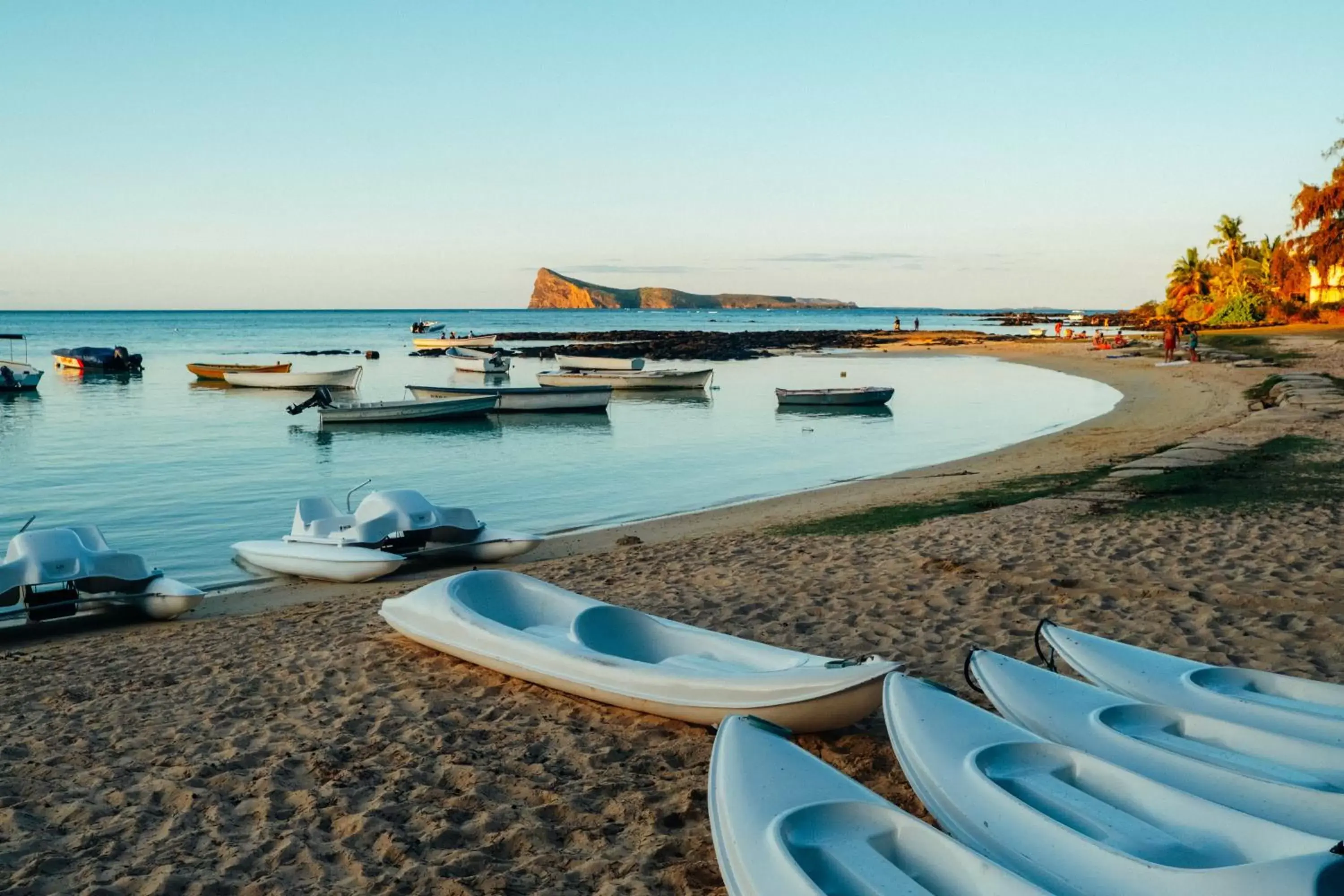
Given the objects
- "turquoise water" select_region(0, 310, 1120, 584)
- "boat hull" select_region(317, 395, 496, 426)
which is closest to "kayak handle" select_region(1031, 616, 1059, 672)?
"turquoise water" select_region(0, 310, 1120, 584)

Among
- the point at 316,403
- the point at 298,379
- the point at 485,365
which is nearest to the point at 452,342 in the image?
the point at 485,365

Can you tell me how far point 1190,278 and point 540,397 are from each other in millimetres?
64577

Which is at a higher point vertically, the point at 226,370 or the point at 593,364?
the point at 593,364

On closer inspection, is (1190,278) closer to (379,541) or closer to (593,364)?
(593,364)

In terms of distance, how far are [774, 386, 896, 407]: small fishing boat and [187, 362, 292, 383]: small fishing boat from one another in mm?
20259

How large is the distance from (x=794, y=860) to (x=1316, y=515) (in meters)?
9.22

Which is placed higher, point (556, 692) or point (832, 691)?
point (832, 691)

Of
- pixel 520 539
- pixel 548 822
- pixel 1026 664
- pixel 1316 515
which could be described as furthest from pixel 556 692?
pixel 1316 515

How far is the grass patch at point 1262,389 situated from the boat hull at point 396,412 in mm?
20794

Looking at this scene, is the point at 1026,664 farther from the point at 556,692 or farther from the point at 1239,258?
the point at 1239,258

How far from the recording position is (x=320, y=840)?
14.6ft

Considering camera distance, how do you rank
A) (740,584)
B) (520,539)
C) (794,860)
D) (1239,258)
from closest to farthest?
1. (794,860)
2. (740,584)
3. (520,539)
4. (1239,258)

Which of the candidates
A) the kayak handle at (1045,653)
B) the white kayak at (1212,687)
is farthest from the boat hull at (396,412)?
the white kayak at (1212,687)

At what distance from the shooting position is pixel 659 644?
254 inches
